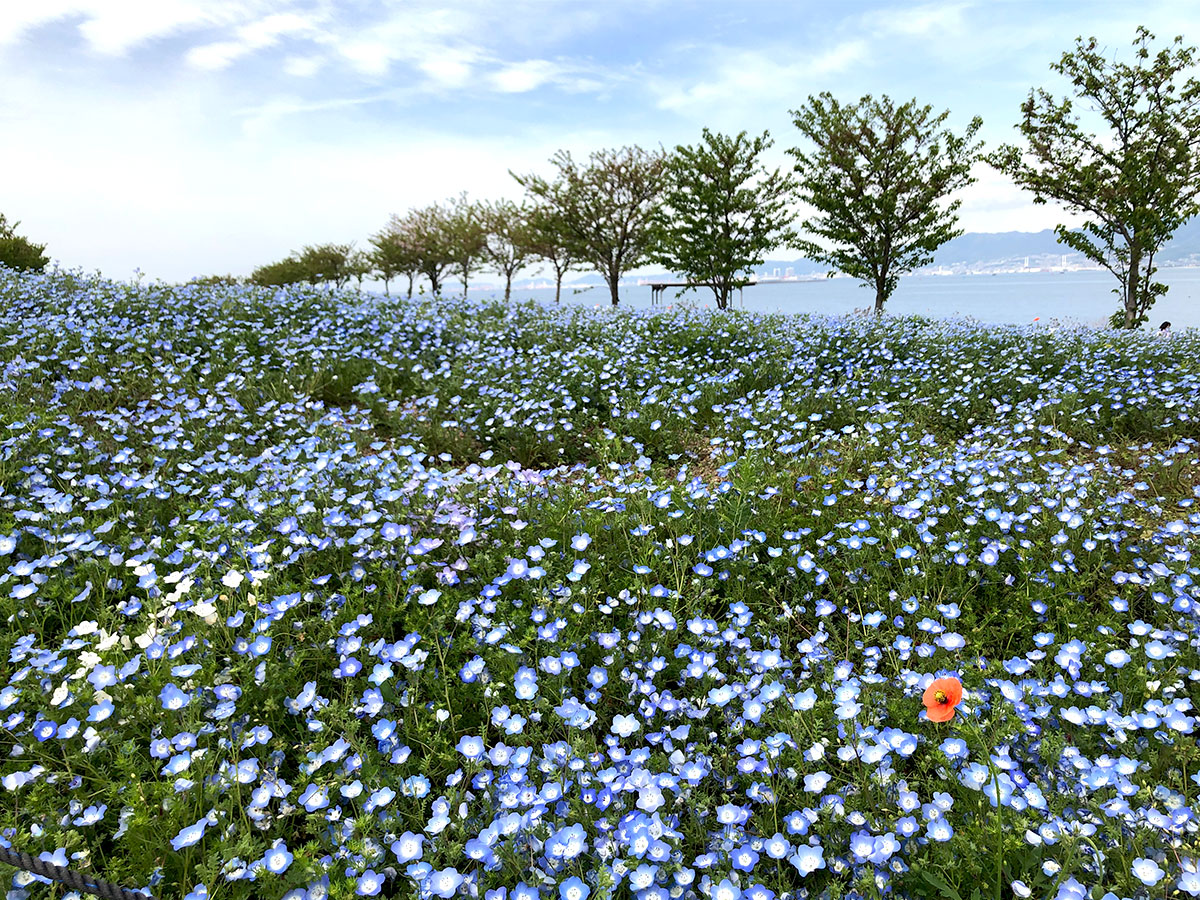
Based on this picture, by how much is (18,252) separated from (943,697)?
75.2ft

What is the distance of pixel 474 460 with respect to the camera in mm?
5703

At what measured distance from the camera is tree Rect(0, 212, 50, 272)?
53.7 feet

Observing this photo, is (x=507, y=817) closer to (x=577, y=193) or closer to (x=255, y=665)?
(x=255, y=665)

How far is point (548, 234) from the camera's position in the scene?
23.4m

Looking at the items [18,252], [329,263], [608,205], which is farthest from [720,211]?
[329,263]

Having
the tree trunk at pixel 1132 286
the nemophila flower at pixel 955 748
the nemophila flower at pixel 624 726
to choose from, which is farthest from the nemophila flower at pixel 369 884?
the tree trunk at pixel 1132 286

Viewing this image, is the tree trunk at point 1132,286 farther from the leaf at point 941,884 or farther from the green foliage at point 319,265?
the green foliage at point 319,265

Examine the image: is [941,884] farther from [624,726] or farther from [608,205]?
[608,205]

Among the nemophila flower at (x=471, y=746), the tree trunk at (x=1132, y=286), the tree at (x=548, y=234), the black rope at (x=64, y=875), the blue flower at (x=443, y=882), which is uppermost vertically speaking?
the tree at (x=548, y=234)

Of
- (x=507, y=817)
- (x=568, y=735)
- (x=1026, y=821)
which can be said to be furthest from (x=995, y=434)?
(x=507, y=817)

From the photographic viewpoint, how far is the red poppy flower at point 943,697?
5.15 feet

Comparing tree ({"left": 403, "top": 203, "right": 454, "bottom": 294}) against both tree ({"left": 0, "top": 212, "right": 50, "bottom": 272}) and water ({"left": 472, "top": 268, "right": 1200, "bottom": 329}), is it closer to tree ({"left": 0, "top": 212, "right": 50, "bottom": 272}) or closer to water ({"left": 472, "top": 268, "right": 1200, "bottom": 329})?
water ({"left": 472, "top": 268, "right": 1200, "bottom": 329})

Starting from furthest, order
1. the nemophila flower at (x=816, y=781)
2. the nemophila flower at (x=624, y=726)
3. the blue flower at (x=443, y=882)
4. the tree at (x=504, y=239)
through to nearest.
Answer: the tree at (x=504, y=239)
the nemophila flower at (x=624, y=726)
the nemophila flower at (x=816, y=781)
the blue flower at (x=443, y=882)

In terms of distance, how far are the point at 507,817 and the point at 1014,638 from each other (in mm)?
2493
